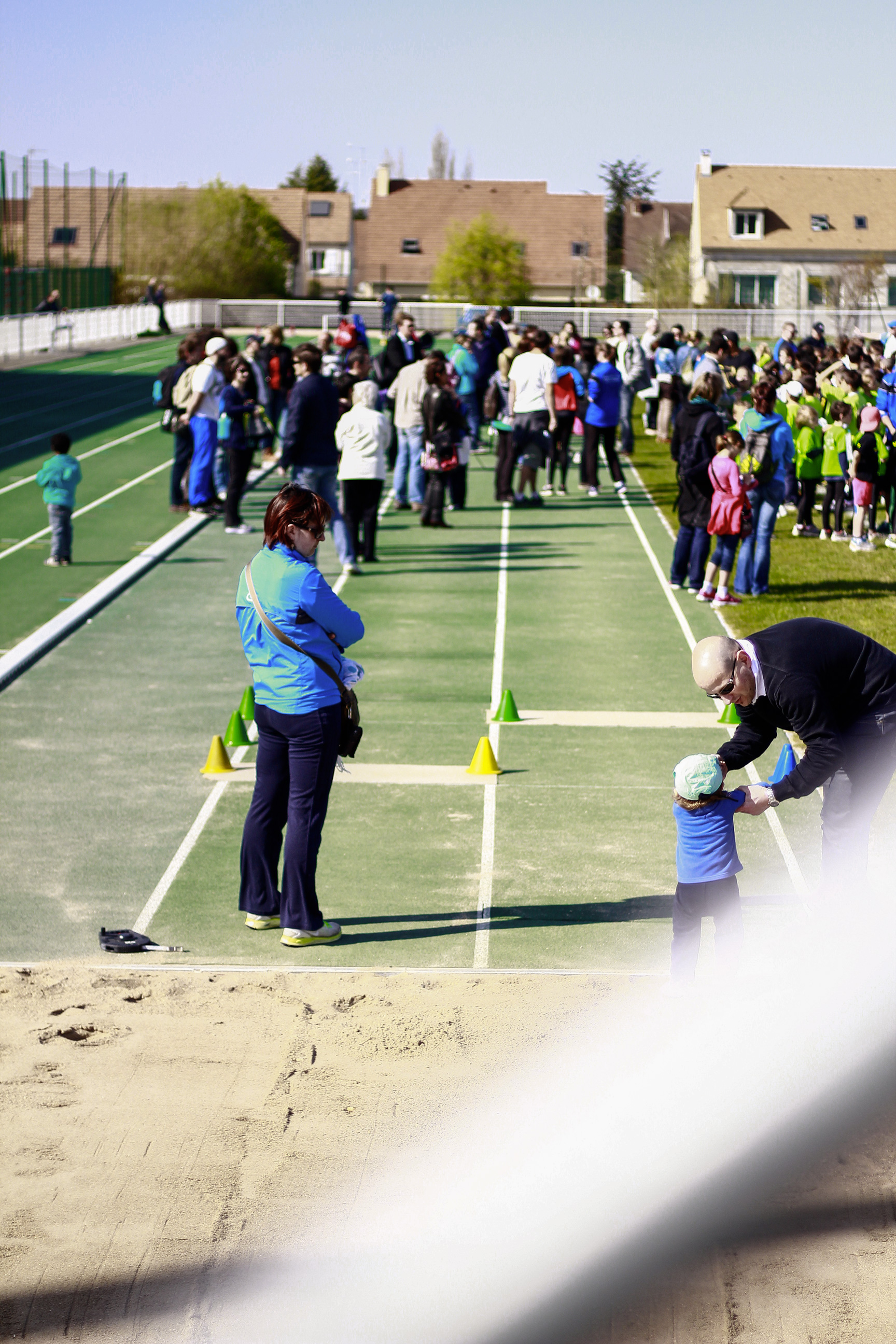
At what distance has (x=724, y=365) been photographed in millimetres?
23922

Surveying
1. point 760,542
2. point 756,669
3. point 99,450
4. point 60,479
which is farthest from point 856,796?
point 99,450

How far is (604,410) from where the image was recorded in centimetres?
2161

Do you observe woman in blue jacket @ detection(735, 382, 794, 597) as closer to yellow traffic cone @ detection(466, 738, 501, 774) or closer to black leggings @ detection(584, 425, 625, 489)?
yellow traffic cone @ detection(466, 738, 501, 774)

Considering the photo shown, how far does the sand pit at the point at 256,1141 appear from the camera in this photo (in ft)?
15.4

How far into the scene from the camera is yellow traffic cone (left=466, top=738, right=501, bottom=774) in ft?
34.1

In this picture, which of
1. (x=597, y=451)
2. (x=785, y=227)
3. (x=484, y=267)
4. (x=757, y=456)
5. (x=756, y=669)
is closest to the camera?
(x=756, y=669)

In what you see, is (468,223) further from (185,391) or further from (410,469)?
(185,391)

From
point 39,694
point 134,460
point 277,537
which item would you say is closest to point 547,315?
point 134,460

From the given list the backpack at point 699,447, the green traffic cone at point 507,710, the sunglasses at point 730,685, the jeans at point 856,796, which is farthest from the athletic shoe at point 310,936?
the backpack at point 699,447

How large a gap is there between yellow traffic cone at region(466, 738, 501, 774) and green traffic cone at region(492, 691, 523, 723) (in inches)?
44.6

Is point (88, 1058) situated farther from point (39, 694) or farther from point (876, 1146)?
point (39, 694)

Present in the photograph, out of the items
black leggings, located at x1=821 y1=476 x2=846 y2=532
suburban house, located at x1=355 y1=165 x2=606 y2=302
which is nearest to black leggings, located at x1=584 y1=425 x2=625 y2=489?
black leggings, located at x1=821 y1=476 x2=846 y2=532

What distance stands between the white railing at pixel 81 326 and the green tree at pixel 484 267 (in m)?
24.7

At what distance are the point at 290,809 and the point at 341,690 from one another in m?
0.63
